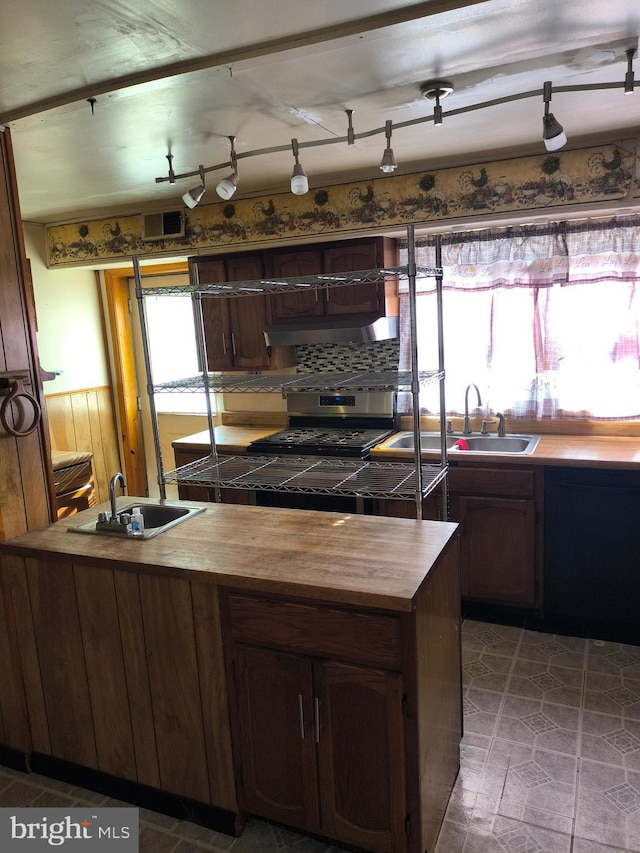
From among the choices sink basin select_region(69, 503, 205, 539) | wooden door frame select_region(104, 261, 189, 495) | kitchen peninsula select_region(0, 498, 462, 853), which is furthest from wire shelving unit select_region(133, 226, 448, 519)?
wooden door frame select_region(104, 261, 189, 495)

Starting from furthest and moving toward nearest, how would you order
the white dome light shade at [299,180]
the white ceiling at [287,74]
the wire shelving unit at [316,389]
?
the white dome light shade at [299,180] → the wire shelving unit at [316,389] → the white ceiling at [287,74]

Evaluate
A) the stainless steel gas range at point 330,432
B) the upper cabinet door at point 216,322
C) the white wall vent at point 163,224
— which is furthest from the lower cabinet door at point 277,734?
the white wall vent at point 163,224

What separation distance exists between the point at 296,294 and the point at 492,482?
5.28 feet

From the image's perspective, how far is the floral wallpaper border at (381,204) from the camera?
9.62ft

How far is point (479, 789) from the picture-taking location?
82.1 inches

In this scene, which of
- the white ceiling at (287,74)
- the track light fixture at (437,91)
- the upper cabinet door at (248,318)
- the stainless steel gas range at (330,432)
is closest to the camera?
the white ceiling at (287,74)

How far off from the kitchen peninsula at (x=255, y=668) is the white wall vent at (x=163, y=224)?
2.30 m

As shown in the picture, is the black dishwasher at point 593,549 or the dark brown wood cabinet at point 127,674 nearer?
the dark brown wood cabinet at point 127,674

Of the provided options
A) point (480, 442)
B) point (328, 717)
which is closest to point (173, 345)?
point (480, 442)

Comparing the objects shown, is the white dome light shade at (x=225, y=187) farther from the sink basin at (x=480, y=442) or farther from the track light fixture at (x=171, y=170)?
the sink basin at (x=480, y=442)

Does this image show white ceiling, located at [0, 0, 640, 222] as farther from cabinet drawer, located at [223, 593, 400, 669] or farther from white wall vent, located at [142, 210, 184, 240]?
cabinet drawer, located at [223, 593, 400, 669]

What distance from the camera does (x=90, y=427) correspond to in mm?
4586

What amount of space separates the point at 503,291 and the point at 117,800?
A: 10.0 feet

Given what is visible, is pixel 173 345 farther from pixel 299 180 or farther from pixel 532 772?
pixel 532 772
